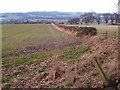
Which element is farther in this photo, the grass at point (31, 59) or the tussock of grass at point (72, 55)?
the grass at point (31, 59)

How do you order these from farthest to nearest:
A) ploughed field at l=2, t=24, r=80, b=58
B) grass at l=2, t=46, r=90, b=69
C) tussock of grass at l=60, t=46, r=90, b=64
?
ploughed field at l=2, t=24, r=80, b=58
grass at l=2, t=46, r=90, b=69
tussock of grass at l=60, t=46, r=90, b=64

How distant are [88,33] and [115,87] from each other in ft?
73.2

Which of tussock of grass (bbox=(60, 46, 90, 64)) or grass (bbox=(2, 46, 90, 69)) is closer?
tussock of grass (bbox=(60, 46, 90, 64))

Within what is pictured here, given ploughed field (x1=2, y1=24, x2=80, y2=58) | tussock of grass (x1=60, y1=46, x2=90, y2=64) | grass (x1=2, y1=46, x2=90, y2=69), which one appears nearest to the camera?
tussock of grass (x1=60, y1=46, x2=90, y2=64)

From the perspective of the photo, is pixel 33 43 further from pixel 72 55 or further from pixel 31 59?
pixel 72 55

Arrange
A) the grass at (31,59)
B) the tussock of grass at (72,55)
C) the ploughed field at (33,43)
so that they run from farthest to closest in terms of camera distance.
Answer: the ploughed field at (33,43), the grass at (31,59), the tussock of grass at (72,55)

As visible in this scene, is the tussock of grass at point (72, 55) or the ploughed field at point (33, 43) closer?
the tussock of grass at point (72, 55)

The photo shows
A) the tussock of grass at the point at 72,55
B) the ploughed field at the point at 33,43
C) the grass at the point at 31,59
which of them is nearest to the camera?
the tussock of grass at the point at 72,55

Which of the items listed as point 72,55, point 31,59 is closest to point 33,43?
point 31,59

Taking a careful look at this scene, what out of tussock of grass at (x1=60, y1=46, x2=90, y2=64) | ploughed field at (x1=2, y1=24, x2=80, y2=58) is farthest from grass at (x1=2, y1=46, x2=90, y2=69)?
ploughed field at (x1=2, y1=24, x2=80, y2=58)

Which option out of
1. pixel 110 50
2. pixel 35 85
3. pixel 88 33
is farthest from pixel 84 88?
pixel 88 33

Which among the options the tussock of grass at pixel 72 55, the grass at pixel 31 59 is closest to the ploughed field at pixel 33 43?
the grass at pixel 31 59

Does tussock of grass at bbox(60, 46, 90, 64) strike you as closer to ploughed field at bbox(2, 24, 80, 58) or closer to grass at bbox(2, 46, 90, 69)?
grass at bbox(2, 46, 90, 69)

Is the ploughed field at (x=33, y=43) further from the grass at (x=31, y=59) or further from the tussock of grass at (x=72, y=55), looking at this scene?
the tussock of grass at (x=72, y=55)
